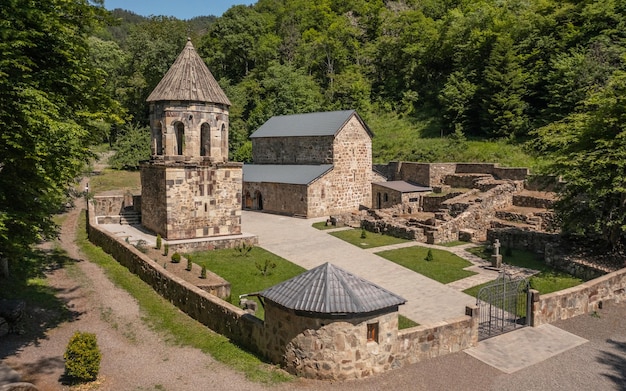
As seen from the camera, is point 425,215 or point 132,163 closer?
point 425,215

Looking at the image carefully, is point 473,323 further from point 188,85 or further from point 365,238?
point 188,85

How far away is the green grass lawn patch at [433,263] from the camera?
18.6 meters

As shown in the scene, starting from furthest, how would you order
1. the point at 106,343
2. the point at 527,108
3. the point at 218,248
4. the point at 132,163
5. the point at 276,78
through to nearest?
the point at 276,78
the point at 132,163
the point at 527,108
the point at 218,248
the point at 106,343

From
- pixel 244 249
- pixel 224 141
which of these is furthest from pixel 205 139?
pixel 244 249

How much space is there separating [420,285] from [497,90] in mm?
32565

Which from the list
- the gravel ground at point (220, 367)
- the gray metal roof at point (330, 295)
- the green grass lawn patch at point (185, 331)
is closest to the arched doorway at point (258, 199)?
the green grass lawn patch at point (185, 331)

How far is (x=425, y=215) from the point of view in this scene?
32344mm

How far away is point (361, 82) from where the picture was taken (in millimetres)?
61188

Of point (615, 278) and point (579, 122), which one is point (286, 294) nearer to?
point (615, 278)

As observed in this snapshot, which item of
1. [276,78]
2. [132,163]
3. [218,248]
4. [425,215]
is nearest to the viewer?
[218,248]

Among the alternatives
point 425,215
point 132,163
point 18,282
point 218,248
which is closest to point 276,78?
point 132,163

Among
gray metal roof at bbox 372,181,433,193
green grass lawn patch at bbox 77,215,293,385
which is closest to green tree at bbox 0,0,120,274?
green grass lawn patch at bbox 77,215,293,385

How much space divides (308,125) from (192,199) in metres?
16.8

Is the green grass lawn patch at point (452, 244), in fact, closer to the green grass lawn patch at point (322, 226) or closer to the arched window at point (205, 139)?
the green grass lawn patch at point (322, 226)
